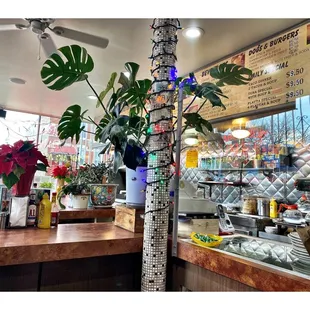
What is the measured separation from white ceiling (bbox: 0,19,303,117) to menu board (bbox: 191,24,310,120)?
0.12m

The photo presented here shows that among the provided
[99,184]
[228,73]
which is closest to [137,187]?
[228,73]

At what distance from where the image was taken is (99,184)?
2.72m

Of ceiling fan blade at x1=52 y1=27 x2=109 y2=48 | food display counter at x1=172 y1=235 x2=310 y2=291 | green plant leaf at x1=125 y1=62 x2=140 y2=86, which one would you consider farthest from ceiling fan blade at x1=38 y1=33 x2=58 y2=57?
food display counter at x1=172 y1=235 x2=310 y2=291

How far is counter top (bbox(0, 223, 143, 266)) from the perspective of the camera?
41.8 inches

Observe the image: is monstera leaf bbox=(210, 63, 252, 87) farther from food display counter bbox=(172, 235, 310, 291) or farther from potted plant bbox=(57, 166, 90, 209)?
potted plant bbox=(57, 166, 90, 209)

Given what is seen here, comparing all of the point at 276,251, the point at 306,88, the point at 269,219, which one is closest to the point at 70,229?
the point at 276,251

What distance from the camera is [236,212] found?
10.5 ft

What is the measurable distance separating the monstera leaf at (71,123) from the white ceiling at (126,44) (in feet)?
5.14

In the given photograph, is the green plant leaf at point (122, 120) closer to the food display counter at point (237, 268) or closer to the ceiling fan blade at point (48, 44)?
the food display counter at point (237, 268)

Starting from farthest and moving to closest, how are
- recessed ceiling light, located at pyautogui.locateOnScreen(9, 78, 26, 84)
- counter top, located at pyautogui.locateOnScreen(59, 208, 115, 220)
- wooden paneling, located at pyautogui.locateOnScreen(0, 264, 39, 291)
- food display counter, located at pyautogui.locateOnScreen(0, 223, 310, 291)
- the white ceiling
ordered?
recessed ceiling light, located at pyautogui.locateOnScreen(9, 78, 26, 84) → the white ceiling → counter top, located at pyautogui.locateOnScreen(59, 208, 115, 220) → wooden paneling, located at pyautogui.locateOnScreen(0, 264, 39, 291) → food display counter, located at pyautogui.locateOnScreen(0, 223, 310, 291)

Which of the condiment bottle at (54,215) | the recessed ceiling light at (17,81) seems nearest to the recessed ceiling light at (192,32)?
the condiment bottle at (54,215)

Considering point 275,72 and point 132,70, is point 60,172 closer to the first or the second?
point 132,70

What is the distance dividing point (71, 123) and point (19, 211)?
564mm
